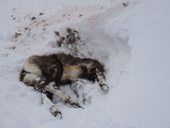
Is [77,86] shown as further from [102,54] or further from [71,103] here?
[102,54]

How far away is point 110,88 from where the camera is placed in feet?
15.0

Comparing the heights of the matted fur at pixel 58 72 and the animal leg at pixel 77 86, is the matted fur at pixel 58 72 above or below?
above

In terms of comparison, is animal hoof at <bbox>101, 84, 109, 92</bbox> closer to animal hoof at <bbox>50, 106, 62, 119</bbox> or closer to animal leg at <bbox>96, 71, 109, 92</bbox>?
animal leg at <bbox>96, 71, 109, 92</bbox>

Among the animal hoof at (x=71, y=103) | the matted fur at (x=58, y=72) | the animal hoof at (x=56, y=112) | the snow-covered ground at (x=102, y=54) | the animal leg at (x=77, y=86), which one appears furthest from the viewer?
the animal leg at (x=77, y=86)

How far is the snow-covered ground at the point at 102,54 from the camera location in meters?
4.04

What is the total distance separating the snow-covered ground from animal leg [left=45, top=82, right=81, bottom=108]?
10cm

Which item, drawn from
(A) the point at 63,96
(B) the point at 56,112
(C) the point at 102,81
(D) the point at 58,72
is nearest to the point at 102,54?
(C) the point at 102,81

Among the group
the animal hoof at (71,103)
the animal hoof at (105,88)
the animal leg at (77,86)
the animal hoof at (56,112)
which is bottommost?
the animal hoof at (56,112)

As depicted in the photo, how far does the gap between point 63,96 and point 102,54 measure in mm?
1118

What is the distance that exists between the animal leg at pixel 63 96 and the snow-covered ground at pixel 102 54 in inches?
3.8

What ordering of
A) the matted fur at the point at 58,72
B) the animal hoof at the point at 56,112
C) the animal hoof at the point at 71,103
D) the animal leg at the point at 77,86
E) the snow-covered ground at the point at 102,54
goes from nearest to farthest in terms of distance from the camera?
the snow-covered ground at the point at 102,54, the animal hoof at the point at 56,112, the animal hoof at the point at 71,103, the matted fur at the point at 58,72, the animal leg at the point at 77,86

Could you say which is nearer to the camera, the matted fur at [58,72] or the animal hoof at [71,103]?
the animal hoof at [71,103]

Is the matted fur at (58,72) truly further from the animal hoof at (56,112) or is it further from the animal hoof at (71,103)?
the animal hoof at (56,112)

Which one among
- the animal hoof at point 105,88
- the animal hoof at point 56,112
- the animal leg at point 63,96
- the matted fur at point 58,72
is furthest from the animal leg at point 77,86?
the animal hoof at point 56,112
